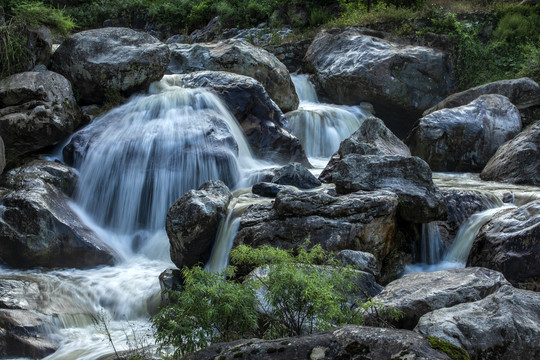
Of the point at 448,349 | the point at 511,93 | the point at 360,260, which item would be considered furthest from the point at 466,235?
the point at 511,93

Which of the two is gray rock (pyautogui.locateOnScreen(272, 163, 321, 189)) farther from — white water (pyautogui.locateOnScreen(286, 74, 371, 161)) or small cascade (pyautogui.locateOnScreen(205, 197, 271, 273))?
white water (pyautogui.locateOnScreen(286, 74, 371, 161))

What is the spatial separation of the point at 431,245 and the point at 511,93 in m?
7.74

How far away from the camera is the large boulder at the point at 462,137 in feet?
40.8

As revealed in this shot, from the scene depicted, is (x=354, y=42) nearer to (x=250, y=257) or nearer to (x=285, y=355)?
(x=250, y=257)

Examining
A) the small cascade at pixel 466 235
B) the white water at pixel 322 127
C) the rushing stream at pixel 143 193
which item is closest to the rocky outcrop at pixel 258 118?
the rushing stream at pixel 143 193

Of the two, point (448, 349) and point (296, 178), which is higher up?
point (296, 178)

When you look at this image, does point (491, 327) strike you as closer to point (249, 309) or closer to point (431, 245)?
point (249, 309)

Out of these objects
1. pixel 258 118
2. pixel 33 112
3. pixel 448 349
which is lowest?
pixel 448 349

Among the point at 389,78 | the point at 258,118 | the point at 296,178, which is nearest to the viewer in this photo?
the point at 296,178

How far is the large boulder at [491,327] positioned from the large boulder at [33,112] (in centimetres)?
927

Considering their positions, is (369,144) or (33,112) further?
(33,112)

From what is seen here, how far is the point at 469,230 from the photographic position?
7930 mm

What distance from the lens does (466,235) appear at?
312 inches

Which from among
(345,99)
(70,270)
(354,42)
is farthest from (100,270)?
(354,42)
